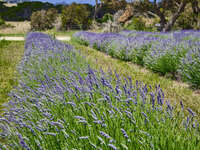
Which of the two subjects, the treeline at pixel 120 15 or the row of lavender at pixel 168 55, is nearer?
the row of lavender at pixel 168 55

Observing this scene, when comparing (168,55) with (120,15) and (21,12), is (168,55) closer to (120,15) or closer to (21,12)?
(120,15)

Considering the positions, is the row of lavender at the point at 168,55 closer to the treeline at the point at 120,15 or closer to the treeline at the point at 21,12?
the treeline at the point at 120,15

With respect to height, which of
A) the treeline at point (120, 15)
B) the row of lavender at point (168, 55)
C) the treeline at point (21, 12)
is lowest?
the row of lavender at point (168, 55)

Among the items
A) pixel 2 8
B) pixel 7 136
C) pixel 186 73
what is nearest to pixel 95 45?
pixel 186 73

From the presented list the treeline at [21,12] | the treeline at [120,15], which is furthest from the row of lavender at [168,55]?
the treeline at [21,12]

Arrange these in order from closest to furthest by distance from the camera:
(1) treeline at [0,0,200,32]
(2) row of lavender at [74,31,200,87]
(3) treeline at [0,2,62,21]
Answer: (2) row of lavender at [74,31,200,87] < (1) treeline at [0,0,200,32] < (3) treeline at [0,2,62,21]

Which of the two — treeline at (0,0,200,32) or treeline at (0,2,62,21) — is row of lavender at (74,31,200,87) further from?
treeline at (0,2,62,21)

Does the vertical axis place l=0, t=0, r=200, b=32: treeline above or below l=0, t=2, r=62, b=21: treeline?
below

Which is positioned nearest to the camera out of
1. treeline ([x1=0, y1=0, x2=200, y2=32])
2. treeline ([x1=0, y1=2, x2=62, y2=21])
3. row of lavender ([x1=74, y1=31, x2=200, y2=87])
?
row of lavender ([x1=74, y1=31, x2=200, y2=87])

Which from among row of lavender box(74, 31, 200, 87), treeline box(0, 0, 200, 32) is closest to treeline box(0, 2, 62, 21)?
treeline box(0, 0, 200, 32)

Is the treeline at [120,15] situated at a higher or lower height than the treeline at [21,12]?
lower

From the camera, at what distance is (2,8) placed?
49.7 metres

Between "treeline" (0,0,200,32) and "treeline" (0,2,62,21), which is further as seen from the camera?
"treeline" (0,2,62,21)

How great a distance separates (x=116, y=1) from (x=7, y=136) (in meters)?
25.6
